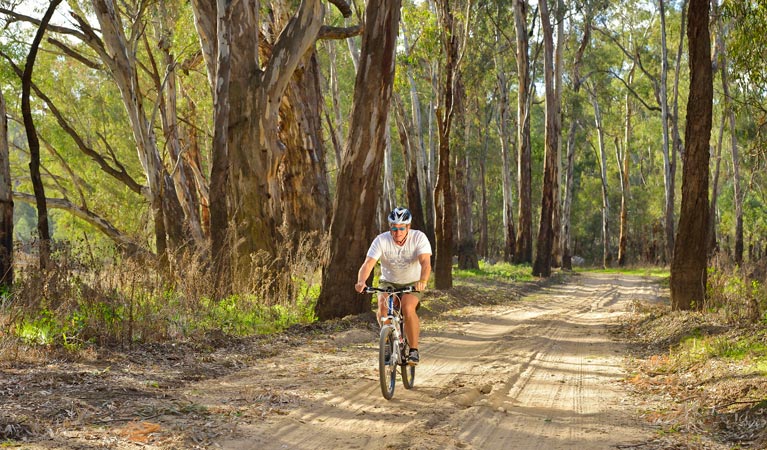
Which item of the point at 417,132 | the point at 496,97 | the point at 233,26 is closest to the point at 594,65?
the point at 496,97

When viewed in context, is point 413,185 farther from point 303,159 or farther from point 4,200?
point 4,200

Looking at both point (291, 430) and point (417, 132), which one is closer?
point (291, 430)

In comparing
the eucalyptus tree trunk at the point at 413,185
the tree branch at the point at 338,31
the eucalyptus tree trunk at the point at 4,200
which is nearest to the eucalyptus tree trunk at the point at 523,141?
the eucalyptus tree trunk at the point at 413,185

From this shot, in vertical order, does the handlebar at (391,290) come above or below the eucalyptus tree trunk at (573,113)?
below

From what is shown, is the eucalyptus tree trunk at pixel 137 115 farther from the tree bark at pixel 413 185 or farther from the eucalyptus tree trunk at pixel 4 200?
the tree bark at pixel 413 185

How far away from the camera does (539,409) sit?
7.93 metres

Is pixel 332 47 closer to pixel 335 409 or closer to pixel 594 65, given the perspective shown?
pixel 594 65

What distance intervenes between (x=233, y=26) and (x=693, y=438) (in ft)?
39.0

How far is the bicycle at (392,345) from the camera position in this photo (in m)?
7.95

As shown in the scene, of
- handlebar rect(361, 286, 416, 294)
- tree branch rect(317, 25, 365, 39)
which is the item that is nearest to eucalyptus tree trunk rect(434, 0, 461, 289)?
tree branch rect(317, 25, 365, 39)

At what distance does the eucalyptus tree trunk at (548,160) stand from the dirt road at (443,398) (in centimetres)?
1793

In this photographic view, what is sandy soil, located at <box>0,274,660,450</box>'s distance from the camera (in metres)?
6.46

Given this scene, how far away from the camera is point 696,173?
13.9m

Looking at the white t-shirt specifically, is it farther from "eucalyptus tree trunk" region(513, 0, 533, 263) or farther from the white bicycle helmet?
"eucalyptus tree trunk" region(513, 0, 533, 263)
